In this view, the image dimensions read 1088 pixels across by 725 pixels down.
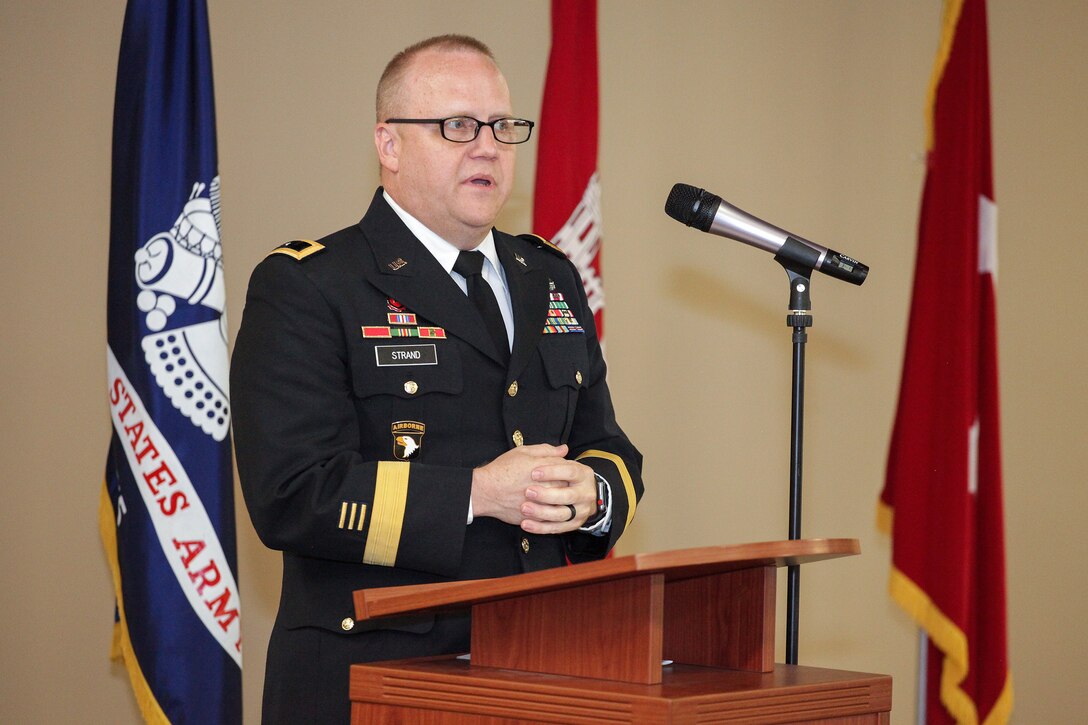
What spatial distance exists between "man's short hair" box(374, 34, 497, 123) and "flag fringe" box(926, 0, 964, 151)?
171 centimetres

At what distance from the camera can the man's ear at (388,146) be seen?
6.02 ft

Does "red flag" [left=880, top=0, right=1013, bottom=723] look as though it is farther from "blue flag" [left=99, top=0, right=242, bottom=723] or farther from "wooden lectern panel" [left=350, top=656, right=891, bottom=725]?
"wooden lectern panel" [left=350, top=656, right=891, bottom=725]

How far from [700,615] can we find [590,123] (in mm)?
2013

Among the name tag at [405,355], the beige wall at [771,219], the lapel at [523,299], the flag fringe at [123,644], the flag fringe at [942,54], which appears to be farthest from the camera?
the beige wall at [771,219]

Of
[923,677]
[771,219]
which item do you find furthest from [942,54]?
[923,677]

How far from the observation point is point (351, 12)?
10.7 ft

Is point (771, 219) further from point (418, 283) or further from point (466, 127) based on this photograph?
point (418, 283)

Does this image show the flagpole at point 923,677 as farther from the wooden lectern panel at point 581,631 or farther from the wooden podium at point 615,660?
the wooden lectern panel at point 581,631

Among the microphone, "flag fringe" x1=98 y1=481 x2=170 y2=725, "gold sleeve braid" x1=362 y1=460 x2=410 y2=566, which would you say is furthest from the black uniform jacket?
"flag fringe" x1=98 y1=481 x2=170 y2=725

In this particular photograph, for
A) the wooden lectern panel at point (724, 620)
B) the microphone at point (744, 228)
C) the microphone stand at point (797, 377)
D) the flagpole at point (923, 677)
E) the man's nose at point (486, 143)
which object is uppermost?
the man's nose at point (486, 143)

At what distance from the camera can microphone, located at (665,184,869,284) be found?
1.82 meters

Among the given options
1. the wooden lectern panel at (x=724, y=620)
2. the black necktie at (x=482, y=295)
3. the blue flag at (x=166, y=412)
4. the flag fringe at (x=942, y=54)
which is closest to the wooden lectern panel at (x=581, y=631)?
the wooden lectern panel at (x=724, y=620)

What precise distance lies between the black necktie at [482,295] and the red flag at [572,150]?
4.08 ft

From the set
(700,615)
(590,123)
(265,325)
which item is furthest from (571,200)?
(700,615)
